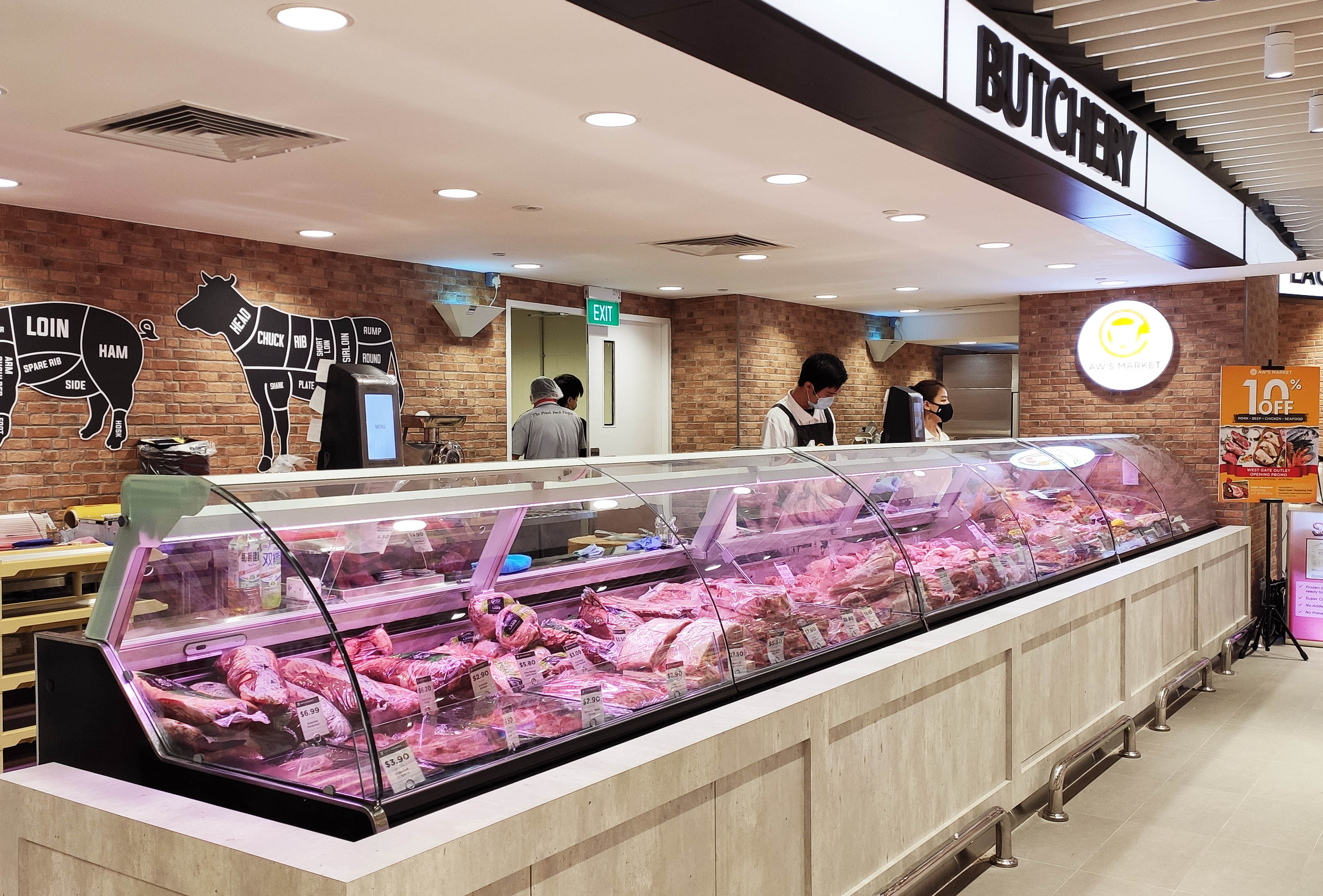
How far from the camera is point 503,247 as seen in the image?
683cm

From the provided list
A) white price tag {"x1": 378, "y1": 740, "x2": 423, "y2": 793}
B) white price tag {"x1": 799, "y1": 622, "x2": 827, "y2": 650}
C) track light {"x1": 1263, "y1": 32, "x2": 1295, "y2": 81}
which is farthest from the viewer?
track light {"x1": 1263, "y1": 32, "x2": 1295, "y2": 81}

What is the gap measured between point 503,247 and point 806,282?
3089 millimetres

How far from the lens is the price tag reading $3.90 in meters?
2.24

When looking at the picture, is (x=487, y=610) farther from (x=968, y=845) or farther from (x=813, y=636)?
(x=968, y=845)

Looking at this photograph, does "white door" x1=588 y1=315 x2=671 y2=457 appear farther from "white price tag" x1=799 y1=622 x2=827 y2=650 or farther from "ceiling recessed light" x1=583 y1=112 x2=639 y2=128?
"white price tag" x1=799 y1=622 x2=827 y2=650

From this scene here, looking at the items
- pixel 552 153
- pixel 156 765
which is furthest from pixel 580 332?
pixel 156 765

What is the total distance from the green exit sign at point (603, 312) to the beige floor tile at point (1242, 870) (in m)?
6.41

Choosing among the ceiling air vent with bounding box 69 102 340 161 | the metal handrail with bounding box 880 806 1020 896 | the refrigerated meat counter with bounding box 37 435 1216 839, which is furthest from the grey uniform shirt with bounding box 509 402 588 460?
the metal handrail with bounding box 880 806 1020 896

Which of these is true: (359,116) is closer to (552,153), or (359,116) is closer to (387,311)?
(552,153)

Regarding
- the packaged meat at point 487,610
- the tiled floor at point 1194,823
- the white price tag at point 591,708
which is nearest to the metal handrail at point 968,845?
the tiled floor at point 1194,823

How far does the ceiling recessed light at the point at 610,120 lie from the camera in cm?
371

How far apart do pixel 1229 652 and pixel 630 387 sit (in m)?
5.63

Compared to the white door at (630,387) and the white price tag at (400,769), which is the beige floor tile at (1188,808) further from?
the white door at (630,387)

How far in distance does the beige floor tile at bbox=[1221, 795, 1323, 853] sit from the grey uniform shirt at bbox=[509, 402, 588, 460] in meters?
4.67
